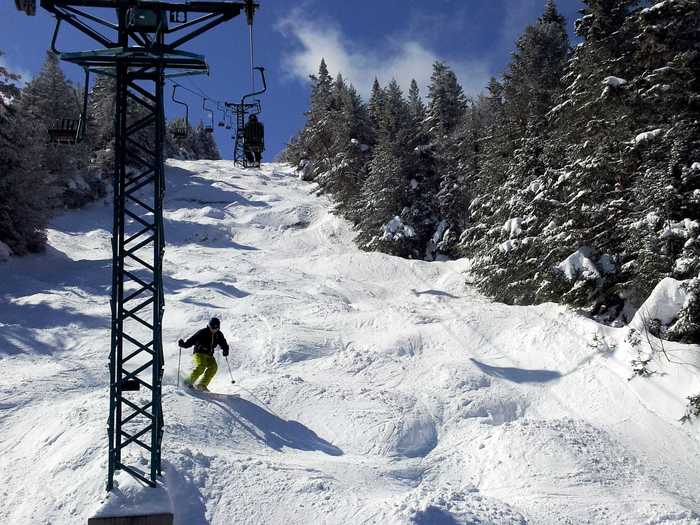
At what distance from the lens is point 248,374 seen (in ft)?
42.1

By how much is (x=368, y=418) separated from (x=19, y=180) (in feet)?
75.0

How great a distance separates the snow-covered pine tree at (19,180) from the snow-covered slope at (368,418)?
6.48m

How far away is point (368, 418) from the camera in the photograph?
10.3 m

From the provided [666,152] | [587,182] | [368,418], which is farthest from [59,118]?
[666,152]

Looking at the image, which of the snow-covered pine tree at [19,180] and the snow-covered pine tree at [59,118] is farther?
the snow-covered pine tree at [59,118]

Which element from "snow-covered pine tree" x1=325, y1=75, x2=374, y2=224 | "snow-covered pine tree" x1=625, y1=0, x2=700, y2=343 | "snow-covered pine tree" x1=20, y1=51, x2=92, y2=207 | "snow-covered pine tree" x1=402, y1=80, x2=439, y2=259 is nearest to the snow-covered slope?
"snow-covered pine tree" x1=625, y1=0, x2=700, y2=343

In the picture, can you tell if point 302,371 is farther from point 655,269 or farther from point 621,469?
point 655,269

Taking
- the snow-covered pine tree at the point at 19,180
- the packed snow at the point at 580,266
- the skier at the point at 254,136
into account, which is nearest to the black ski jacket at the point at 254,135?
the skier at the point at 254,136

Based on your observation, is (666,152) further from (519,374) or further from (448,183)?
(448,183)

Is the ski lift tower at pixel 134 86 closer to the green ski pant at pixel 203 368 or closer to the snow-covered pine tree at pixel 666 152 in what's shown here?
the green ski pant at pixel 203 368

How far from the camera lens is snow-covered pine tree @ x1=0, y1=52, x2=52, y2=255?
23.9 m

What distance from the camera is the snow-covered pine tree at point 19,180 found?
23.9 metres

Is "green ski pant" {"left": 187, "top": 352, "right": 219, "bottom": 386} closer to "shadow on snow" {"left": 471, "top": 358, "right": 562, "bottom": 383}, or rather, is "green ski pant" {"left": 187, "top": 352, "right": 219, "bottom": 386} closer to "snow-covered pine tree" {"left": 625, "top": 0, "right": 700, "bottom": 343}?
"shadow on snow" {"left": 471, "top": 358, "right": 562, "bottom": 383}

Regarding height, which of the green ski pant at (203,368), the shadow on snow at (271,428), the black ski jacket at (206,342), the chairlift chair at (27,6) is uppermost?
the chairlift chair at (27,6)
